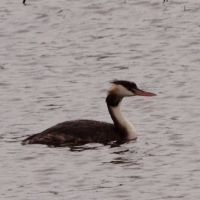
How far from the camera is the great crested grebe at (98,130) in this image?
67.5 feet

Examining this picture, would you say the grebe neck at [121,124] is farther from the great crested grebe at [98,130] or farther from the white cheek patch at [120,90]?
the white cheek patch at [120,90]

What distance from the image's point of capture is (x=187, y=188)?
1708 cm

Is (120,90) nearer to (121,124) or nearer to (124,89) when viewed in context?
(124,89)

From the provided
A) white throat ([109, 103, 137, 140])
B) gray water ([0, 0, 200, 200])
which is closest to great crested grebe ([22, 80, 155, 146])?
white throat ([109, 103, 137, 140])

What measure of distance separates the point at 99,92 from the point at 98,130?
3.59 meters

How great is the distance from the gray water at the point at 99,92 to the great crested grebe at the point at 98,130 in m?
0.24

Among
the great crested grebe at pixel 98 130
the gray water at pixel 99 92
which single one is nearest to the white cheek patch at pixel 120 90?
the great crested grebe at pixel 98 130

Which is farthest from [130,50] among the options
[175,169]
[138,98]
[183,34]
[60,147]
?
[175,169]

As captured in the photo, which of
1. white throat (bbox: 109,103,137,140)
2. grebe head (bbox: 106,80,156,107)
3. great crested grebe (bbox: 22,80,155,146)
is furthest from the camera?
grebe head (bbox: 106,80,156,107)

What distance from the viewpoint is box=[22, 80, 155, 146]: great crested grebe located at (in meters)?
20.6

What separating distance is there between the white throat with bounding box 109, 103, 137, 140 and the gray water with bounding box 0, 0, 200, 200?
0.66ft

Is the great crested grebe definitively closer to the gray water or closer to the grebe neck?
the grebe neck

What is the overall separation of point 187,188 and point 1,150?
4.07 m

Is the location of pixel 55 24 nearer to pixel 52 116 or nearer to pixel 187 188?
pixel 52 116
